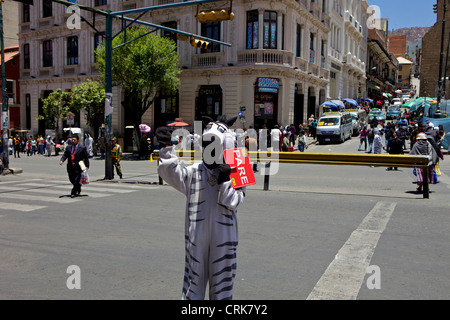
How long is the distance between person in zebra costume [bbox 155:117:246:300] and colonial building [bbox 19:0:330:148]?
2358 cm

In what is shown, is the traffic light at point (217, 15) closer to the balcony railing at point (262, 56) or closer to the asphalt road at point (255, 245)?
the asphalt road at point (255, 245)

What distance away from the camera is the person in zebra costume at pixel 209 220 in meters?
3.49

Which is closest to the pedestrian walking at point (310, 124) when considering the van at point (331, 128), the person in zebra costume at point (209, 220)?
the van at point (331, 128)

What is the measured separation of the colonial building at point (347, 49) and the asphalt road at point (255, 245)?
33.6 m

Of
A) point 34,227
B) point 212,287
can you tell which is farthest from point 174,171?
point 34,227

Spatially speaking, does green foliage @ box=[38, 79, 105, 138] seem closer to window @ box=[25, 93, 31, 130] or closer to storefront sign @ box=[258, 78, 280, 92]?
window @ box=[25, 93, 31, 130]

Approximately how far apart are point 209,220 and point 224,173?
1.46 feet

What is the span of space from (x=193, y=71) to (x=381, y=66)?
57887 millimetres

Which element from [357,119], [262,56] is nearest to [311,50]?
[357,119]

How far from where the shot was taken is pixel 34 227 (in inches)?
305

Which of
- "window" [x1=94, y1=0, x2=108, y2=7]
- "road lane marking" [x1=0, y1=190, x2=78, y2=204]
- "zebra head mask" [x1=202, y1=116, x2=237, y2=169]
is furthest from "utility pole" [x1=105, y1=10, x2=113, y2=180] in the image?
"window" [x1=94, y1=0, x2=108, y2=7]

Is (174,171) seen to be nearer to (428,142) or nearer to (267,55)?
(428,142)

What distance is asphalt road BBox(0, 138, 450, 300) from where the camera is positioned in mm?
4809

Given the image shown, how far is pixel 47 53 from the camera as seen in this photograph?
39.3 m
